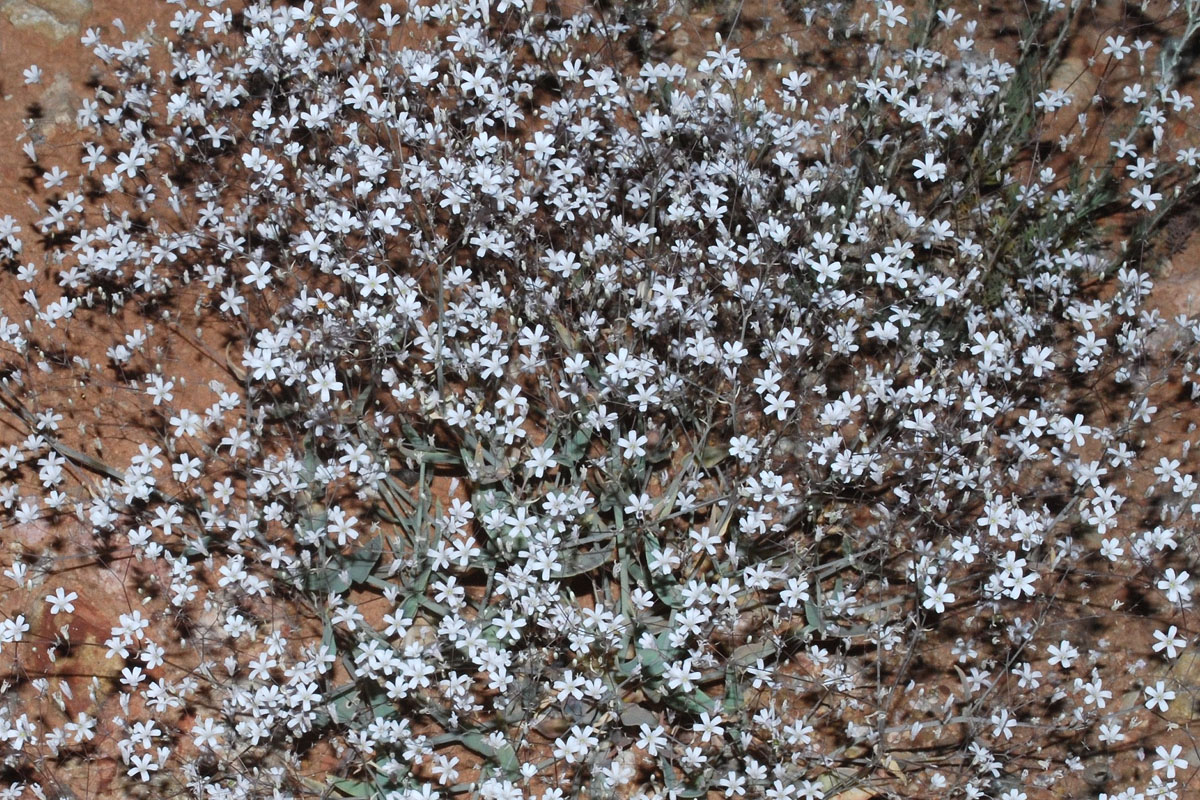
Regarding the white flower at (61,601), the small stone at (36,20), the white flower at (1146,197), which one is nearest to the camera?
the white flower at (61,601)

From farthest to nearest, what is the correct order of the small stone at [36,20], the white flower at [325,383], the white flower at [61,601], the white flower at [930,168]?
the small stone at [36,20]
the white flower at [930,168]
the white flower at [325,383]
the white flower at [61,601]

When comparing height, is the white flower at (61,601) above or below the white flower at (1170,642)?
above

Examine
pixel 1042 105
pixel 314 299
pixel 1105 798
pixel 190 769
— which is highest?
pixel 1042 105

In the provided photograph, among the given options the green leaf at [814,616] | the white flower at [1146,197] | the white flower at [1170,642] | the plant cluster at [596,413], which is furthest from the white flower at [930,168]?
the white flower at [1170,642]

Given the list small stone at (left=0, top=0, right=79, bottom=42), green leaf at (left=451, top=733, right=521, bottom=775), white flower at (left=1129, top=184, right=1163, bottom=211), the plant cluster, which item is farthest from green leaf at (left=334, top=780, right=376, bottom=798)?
white flower at (left=1129, top=184, right=1163, bottom=211)

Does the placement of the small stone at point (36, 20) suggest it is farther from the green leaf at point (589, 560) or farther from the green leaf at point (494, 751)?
the green leaf at point (494, 751)

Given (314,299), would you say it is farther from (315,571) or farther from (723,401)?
(723,401)

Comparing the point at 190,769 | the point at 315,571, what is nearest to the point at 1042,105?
the point at 315,571

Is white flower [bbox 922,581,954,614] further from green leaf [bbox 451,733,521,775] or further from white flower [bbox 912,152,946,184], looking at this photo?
white flower [bbox 912,152,946,184]

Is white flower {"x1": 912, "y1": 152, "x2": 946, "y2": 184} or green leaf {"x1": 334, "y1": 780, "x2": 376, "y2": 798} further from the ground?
white flower {"x1": 912, "y1": 152, "x2": 946, "y2": 184}
